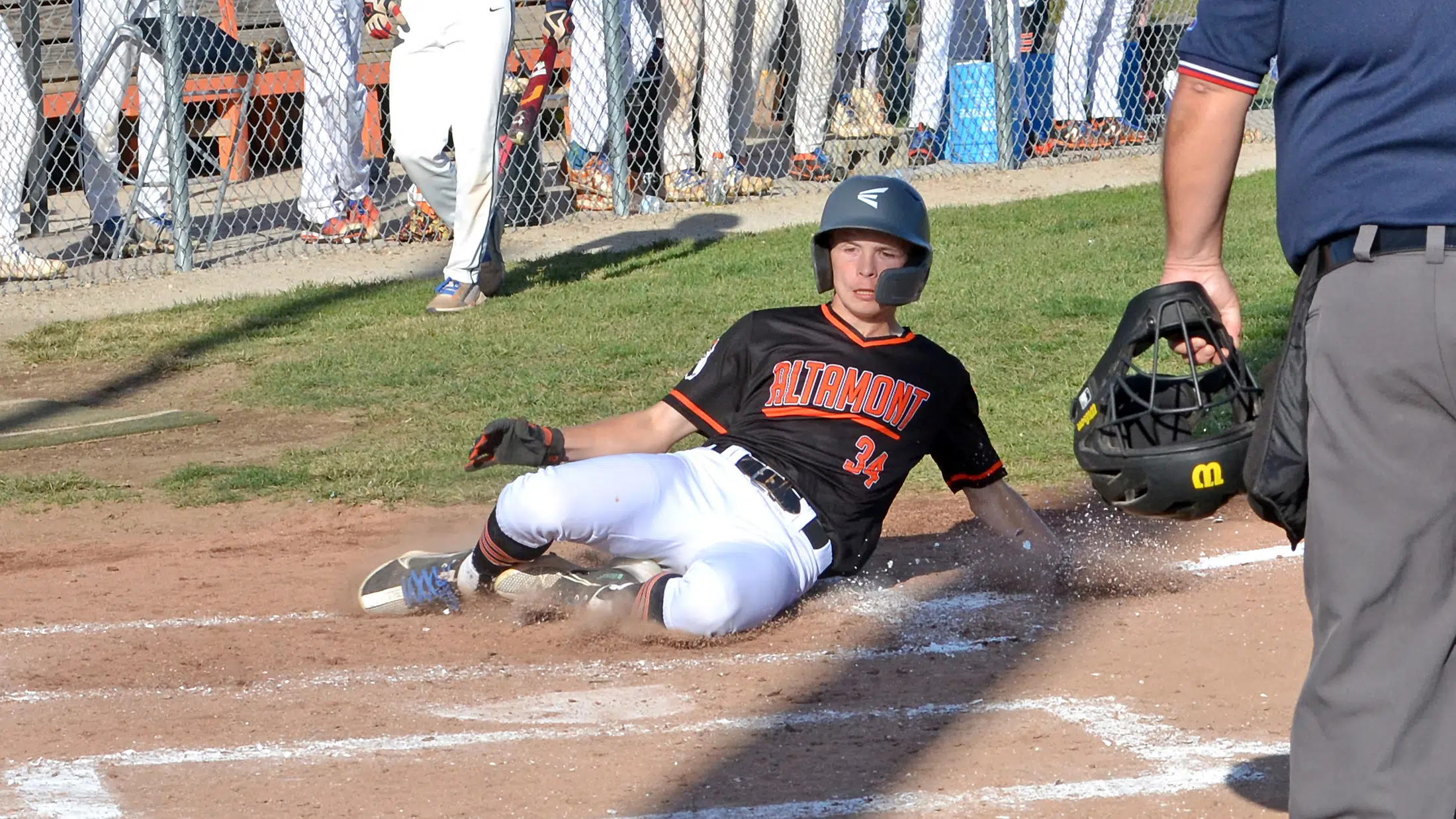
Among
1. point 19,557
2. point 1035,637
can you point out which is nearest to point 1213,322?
point 1035,637

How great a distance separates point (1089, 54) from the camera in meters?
12.4

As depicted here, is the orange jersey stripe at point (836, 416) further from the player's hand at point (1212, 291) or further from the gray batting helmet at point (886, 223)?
the player's hand at point (1212, 291)

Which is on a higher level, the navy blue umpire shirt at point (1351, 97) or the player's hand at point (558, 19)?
the navy blue umpire shirt at point (1351, 97)

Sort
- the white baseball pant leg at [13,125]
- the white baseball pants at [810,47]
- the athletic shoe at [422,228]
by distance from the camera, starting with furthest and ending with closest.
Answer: the white baseball pants at [810,47]
the athletic shoe at [422,228]
the white baseball pant leg at [13,125]

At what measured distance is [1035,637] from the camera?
13.7 ft

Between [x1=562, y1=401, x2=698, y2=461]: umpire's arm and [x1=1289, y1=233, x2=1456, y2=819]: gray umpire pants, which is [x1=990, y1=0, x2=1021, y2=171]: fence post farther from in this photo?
[x1=1289, y1=233, x2=1456, y2=819]: gray umpire pants

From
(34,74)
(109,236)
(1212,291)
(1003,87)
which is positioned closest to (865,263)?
(1212,291)

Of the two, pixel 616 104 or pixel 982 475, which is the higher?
pixel 982 475

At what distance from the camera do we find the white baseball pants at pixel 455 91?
8.17 metres

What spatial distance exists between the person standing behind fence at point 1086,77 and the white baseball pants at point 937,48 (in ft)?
1.23

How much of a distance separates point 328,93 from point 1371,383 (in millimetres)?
8328

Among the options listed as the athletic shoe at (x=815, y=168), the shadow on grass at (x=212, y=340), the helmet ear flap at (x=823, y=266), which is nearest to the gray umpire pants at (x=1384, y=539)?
the helmet ear flap at (x=823, y=266)

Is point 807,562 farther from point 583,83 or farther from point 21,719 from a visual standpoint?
point 583,83

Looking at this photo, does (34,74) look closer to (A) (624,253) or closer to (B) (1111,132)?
(A) (624,253)
